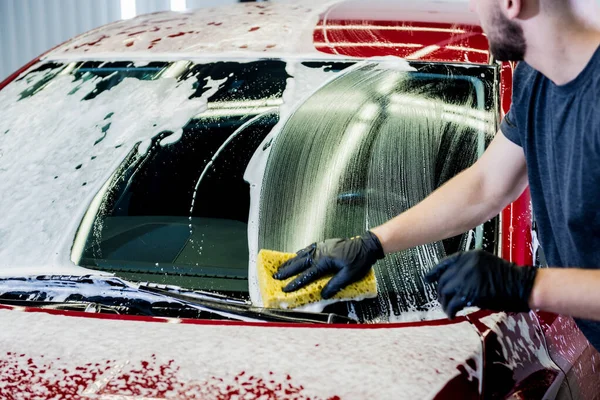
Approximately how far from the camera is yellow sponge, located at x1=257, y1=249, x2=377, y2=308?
1354 mm

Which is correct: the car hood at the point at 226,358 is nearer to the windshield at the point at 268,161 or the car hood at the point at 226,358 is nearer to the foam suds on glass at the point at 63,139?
the windshield at the point at 268,161

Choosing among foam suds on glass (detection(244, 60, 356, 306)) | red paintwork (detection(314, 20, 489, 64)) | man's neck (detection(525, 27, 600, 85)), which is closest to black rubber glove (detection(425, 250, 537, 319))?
man's neck (detection(525, 27, 600, 85))

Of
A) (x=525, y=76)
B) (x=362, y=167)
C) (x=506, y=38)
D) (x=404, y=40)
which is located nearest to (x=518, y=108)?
(x=525, y=76)

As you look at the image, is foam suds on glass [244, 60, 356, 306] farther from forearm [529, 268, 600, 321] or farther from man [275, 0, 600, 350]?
forearm [529, 268, 600, 321]

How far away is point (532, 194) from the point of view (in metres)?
1.39

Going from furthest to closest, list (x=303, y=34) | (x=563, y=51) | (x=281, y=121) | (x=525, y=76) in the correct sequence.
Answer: (x=303, y=34)
(x=281, y=121)
(x=525, y=76)
(x=563, y=51)

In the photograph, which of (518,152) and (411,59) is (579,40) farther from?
(411,59)

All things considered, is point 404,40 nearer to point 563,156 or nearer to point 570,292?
point 563,156

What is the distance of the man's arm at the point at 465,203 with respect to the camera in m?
1.45

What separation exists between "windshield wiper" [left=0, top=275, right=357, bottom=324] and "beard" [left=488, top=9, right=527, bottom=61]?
0.53 meters

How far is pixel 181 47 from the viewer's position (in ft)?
6.42

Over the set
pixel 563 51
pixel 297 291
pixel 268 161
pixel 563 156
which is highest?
pixel 563 51

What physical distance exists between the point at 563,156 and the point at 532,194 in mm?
155

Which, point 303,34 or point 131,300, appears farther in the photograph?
point 303,34
